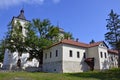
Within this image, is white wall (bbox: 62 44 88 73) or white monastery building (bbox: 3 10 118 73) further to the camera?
white monastery building (bbox: 3 10 118 73)

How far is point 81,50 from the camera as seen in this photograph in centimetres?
3512

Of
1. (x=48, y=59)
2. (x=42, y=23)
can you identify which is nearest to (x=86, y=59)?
(x=48, y=59)

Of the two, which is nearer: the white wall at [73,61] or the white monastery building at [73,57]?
the white wall at [73,61]

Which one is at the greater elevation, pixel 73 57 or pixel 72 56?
pixel 72 56

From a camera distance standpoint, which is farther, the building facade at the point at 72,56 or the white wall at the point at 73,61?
the building facade at the point at 72,56

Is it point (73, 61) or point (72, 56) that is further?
point (72, 56)

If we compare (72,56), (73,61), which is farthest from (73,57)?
(73,61)

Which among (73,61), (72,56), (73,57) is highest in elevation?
(72,56)

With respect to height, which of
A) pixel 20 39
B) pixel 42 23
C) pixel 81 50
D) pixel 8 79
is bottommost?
pixel 8 79

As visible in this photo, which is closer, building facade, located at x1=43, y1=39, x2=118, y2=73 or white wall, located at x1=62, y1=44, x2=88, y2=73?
white wall, located at x1=62, y1=44, x2=88, y2=73

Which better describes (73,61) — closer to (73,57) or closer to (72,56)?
(73,57)

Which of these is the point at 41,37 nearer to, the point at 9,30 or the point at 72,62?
the point at 9,30

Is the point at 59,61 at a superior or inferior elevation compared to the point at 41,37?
inferior

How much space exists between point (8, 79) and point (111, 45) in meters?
32.1
